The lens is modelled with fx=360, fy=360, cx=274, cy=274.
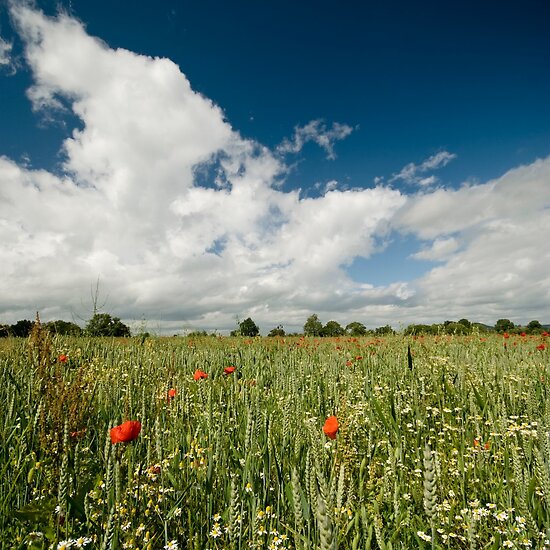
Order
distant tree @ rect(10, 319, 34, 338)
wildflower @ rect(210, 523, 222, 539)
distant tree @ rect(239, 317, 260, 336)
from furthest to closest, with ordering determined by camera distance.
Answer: distant tree @ rect(239, 317, 260, 336)
distant tree @ rect(10, 319, 34, 338)
wildflower @ rect(210, 523, 222, 539)

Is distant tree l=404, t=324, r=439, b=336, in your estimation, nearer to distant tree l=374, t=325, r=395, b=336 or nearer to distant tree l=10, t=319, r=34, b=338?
distant tree l=374, t=325, r=395, b=336

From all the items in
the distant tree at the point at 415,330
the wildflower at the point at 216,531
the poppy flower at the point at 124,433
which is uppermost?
the distant tree at the point at 415,330

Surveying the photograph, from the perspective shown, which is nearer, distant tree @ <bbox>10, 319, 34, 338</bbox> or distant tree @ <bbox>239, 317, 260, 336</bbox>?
distant tree @ <bbox>10, 319, 34, 338</bbox>

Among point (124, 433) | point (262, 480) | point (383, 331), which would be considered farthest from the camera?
point (383, 331)

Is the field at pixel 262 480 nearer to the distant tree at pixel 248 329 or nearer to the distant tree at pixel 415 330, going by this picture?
the distant tree at pixel 415 330

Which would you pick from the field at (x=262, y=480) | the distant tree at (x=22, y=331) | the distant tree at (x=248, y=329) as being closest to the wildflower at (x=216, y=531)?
the field at (x=262, y=480)

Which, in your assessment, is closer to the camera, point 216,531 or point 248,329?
point 216,531

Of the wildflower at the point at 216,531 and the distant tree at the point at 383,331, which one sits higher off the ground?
the distant tree at the point at 383,331

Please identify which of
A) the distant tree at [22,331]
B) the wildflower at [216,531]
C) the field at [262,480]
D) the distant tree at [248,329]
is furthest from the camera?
the distant tree at [248,329]

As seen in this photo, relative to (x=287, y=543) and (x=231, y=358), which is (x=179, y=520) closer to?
(x=287, y=543)

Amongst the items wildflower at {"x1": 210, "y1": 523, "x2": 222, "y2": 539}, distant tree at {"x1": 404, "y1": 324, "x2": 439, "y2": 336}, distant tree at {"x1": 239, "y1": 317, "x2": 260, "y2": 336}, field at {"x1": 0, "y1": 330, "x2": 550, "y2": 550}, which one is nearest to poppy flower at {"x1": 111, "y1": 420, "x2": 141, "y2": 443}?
field at {"x1": 0, "y1": 330, "x2": 550, "y2": 550}

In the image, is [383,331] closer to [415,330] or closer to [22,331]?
[415,330]

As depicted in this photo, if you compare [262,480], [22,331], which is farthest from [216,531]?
[22,331]

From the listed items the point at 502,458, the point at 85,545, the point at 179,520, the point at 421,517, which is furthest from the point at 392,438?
the point at 85,545
